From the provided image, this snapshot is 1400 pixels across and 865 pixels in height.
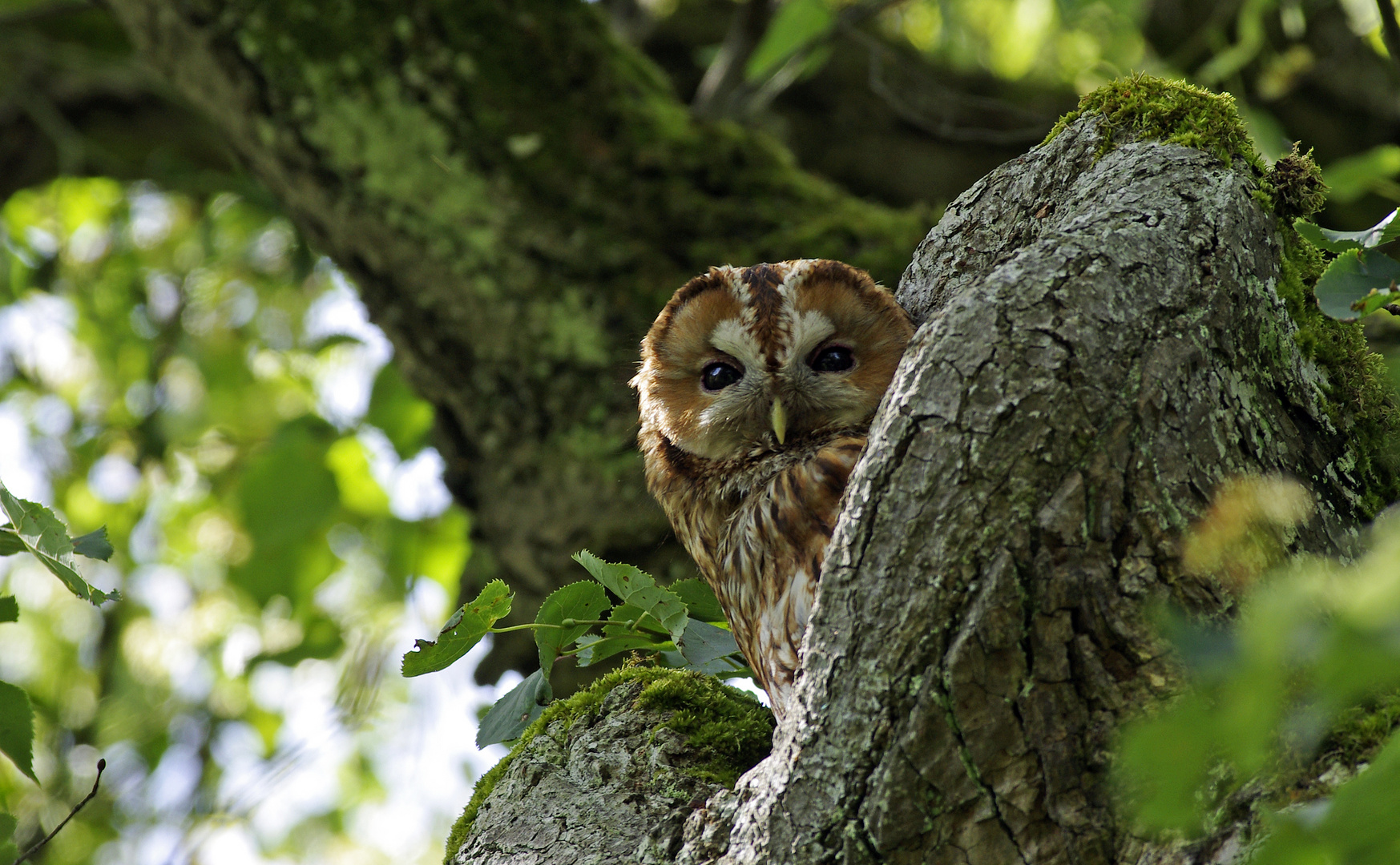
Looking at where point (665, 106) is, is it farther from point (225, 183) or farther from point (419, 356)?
point (225, 183)

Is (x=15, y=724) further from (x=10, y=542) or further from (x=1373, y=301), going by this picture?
(x=1373, y=301)

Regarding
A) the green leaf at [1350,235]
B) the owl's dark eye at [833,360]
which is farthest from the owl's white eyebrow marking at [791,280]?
the green leaf at [1350,235]

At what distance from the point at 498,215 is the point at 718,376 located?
1.23 m

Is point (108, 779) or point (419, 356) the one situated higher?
point (419, 356)

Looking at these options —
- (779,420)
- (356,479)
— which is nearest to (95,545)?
(779,420)

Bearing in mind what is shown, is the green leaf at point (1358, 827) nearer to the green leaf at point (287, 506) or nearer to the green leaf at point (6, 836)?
the green leaf at point (6, 836)

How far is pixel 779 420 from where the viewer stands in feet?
5.94

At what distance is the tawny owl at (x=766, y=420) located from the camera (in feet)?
5.38

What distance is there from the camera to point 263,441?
4.77 m

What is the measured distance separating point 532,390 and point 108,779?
263cm

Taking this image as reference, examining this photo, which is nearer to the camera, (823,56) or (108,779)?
(823,56)

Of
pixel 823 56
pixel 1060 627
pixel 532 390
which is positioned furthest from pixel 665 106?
pixel 1060 627

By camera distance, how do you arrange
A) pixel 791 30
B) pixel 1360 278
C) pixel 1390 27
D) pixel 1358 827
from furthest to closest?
1. pixel 791 30
2. pixel 1390 27
3. pixel 1360 278
4. pixel 1358 827

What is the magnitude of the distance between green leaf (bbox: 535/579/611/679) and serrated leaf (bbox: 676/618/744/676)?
0.15 m
